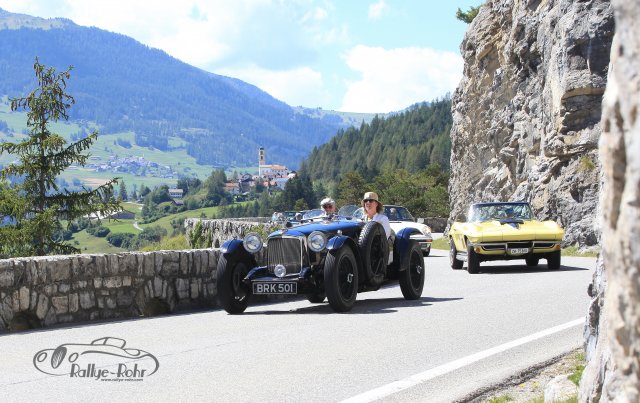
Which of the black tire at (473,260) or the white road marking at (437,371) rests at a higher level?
the black tire at (473,260)

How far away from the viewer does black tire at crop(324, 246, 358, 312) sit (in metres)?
11.3

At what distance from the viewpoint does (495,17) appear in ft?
156

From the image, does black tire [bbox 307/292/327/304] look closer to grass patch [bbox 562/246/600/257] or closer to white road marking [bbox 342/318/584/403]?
white road marking [bbox 342/318/584/403]

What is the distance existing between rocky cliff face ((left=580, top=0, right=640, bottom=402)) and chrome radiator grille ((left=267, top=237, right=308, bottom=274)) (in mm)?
9349

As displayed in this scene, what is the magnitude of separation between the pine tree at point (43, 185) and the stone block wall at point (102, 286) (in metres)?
15.9

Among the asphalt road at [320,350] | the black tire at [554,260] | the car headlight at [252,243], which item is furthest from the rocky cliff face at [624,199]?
the black tire at [554,260]

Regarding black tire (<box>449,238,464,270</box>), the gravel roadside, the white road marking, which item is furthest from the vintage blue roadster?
black tire (<box>449,238,464,270</box>)

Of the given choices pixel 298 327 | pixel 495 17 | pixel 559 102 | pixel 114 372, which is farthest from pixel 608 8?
pixel 114 372

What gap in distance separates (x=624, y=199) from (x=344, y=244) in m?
9.24

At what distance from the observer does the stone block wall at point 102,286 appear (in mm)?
10633

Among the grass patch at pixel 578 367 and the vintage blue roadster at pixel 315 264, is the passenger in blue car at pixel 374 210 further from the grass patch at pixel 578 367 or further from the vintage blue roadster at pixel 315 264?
the grass patch at pixel 578 367

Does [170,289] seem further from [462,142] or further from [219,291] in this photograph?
[462,142]

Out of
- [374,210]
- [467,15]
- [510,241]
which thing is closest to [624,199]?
[374,210]

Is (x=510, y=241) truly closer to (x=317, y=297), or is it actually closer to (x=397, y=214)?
(x=317, y=297)
